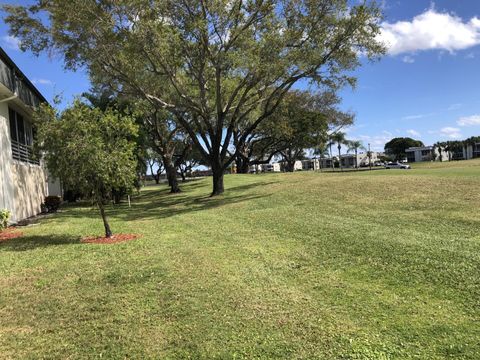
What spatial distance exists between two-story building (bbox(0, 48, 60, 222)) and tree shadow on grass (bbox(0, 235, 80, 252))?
1590mm

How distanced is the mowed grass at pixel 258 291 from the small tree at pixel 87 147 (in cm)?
153

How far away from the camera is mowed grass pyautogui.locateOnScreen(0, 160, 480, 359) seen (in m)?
4.34

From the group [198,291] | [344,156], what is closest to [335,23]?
[198,291]

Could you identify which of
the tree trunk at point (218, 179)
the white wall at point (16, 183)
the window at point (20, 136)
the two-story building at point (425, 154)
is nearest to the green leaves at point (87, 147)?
the white wall at point (16, 183)

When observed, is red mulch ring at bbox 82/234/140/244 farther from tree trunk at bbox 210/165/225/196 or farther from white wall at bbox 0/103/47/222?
tree trunk at bbox 210/165/225/196

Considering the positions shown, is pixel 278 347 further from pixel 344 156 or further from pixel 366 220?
pixel 344 156

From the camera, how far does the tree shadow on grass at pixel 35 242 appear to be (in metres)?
9.17

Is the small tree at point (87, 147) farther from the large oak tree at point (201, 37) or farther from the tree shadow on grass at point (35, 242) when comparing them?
the large oak tree at point (201, 37)

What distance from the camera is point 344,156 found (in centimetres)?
11062

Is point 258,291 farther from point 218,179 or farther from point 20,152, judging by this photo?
point 218,179

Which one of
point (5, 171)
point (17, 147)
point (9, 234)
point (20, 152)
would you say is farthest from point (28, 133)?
point (9, 234)

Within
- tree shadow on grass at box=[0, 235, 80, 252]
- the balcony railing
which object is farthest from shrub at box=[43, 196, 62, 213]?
tree shadow on grass at box=[0, 235, 80, 252]

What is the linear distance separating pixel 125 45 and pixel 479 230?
14067mm

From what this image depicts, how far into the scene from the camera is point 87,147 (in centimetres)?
925
